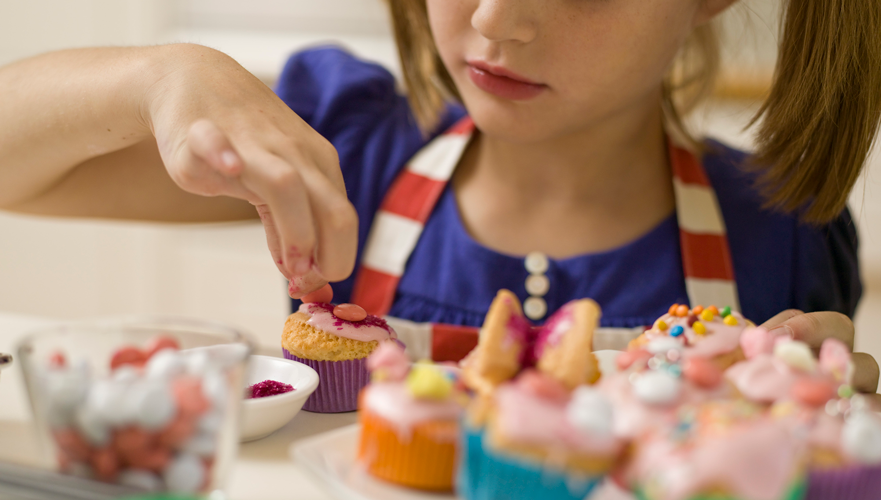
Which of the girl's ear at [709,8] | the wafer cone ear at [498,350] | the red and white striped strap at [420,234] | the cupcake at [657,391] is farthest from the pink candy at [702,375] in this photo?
the girl's ear at [709,8]

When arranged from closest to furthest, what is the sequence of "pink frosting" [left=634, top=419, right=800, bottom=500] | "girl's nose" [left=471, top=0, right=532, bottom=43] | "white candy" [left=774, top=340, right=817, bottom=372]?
"pink frosting" [left=634, top=419, right=800, bottom=500]
"white candy" [left=774, top=340, right=817, bottom=372]
"girl's nose" [left=471, top=0, right=532, bottom=43]

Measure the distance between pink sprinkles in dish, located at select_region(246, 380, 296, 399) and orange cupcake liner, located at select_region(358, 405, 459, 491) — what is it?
0.15 m

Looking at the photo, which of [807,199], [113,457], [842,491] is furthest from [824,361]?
[807,199]

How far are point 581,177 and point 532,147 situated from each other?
8 centimetres

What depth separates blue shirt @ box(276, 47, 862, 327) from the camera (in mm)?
985

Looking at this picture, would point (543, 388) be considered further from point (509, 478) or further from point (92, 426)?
point (92, 426)

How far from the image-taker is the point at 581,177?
3.44ft

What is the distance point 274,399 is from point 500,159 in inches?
24.3

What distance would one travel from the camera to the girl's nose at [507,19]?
0.69 m

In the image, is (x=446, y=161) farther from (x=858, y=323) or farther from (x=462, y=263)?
(x=858, y=323)

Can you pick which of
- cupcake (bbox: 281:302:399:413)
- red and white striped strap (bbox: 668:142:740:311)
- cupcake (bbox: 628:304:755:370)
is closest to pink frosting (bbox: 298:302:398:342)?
cupcake (bbox: 281:302:399:413)

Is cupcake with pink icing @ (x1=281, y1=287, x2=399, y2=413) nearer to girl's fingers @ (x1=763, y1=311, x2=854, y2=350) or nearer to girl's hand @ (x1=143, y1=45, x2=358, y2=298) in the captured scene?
girl's hand @ (x1=143, y1=45, x2=358, y2=298)

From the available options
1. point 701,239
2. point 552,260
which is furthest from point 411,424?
point 701,239

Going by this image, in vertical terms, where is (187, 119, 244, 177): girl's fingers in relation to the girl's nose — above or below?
below
